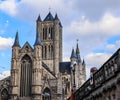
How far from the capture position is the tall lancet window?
4820 inches

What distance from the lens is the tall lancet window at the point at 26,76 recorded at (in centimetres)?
12244

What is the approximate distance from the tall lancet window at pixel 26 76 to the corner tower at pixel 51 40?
21.6 metres

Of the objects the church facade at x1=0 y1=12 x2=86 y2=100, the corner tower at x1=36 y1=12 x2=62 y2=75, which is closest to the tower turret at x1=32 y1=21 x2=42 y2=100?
the church facade at x1=0 y1=12 x2=86 y2=100

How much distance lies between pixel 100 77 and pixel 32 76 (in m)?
84.7

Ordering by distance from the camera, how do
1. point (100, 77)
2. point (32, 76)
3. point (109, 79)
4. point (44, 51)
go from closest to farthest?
point (109, 79), point (100, 77), point (32, 76), point (44, 51)

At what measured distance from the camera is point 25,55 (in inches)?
4963

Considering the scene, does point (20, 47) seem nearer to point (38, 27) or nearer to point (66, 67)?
point (38, 27)

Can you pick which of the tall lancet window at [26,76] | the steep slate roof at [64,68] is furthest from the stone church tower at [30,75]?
the steep slate roof at [64,68]

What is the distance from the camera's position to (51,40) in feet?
501

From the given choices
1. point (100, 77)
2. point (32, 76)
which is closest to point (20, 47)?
point (32, 76)

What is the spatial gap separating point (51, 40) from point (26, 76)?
33.1m

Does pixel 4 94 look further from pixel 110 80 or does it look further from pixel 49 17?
pixel 110 80

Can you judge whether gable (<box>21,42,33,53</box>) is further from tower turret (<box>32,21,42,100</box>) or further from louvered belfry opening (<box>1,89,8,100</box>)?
louvered belfry opening (<box>1,89,8,100</box>)

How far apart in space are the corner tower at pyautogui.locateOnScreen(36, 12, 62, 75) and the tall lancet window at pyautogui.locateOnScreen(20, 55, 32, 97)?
71.0ft
